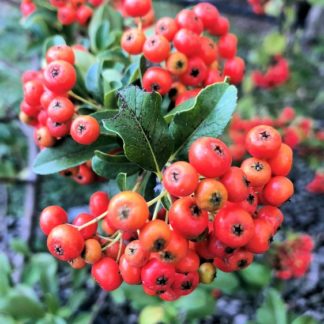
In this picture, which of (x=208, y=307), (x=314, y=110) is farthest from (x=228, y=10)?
(x=208, y=307)

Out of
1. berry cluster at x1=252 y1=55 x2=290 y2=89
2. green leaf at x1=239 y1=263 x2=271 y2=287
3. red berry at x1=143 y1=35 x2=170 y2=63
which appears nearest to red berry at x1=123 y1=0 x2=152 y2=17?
red berry at x1=143 y1=35 x2=170 y2=63

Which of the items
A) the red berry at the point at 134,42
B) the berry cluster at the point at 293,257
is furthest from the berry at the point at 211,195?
the berry cluster at the point at 293,257

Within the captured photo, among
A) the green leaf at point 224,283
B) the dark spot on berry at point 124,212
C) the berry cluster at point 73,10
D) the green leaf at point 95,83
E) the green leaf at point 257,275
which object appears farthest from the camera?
the green leaf at point 257,275

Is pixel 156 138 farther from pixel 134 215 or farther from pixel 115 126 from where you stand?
pixel 134 215

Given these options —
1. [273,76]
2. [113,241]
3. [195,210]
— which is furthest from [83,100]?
[273,76]

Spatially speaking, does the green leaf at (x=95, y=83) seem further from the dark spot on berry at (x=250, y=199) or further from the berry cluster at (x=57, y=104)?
the dark spot on berry at (x=250, y=199)

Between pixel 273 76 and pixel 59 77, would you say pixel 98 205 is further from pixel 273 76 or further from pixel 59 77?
pixel 273 76

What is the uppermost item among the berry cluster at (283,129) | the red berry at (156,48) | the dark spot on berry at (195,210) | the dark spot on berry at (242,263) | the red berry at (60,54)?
the red berry at (156,48)
